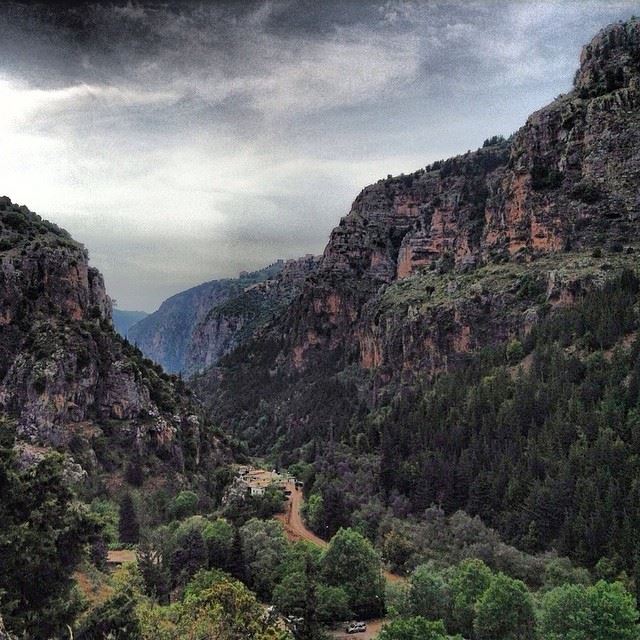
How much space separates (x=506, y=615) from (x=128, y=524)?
4397 centimetres

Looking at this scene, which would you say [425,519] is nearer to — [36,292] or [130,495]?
[130,495]

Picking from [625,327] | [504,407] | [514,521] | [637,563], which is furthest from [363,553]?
[625,327]

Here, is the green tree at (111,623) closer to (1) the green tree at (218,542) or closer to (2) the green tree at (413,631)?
(2) the green tree at (413,631)

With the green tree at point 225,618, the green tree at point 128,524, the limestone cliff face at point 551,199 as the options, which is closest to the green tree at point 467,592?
the green tree at point 225,618

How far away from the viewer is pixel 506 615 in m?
40.8

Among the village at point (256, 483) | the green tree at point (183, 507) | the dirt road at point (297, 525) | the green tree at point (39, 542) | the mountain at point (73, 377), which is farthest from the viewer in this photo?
the village at point (256, 483)

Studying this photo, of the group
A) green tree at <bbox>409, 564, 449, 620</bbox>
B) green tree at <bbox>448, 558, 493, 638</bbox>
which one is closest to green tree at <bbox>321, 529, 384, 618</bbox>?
green tree at <bbox>409, 564, 449, 620</bbox>

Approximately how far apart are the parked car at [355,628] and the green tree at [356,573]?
106 inches

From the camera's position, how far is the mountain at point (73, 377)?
81812 millimetres

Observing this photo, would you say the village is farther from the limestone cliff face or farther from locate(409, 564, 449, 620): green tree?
the limestone cliff face

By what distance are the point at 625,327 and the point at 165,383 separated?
A: 69408 mm

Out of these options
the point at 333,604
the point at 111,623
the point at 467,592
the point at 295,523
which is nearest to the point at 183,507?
the point at 295,523

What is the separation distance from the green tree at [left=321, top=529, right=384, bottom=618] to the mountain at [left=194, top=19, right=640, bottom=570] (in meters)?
15.8

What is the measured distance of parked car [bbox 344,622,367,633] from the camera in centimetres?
5019
